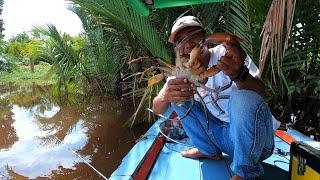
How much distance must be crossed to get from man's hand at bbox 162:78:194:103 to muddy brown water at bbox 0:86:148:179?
6.66 feet

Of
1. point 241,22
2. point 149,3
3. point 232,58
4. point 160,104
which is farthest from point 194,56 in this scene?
point 241,22

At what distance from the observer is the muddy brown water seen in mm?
4426

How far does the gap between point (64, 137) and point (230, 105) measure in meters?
4.46

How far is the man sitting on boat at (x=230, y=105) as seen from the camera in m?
1.76

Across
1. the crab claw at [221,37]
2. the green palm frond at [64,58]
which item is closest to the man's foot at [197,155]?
the crab claw at [221,37]

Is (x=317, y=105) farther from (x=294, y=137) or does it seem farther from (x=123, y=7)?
(x=123, y=7)

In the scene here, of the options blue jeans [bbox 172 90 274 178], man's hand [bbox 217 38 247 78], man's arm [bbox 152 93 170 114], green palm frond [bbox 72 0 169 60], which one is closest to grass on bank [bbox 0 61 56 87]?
green palm frond [bbox 72 0 169 60]

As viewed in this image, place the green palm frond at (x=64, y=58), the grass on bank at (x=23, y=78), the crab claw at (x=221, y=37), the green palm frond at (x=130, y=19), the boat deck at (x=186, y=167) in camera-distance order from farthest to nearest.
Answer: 1. the grass on bank at (x=23, y=78)
2. the green palm frond at (x=64, y=58)
3. the green palm frond at (x=130, y=19)
4. the boat deck at (x=186, y=167)
5. the crab claw at (x=221, y=37)

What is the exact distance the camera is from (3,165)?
4.58 metres

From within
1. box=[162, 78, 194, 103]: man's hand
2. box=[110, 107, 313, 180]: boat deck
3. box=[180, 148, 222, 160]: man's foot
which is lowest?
box=[110, 107, 313, 180]: boat deck

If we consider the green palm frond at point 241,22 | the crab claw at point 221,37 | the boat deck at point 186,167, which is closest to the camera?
the crab claw at point 221,37

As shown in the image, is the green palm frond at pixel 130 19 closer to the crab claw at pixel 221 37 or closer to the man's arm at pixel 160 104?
the man's arm at pixel 160 104

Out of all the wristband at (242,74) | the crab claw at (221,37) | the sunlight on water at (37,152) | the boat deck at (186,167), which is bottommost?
the sunlight on water at (37,152)

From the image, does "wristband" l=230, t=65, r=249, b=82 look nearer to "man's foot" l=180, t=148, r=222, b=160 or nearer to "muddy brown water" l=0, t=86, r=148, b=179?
"man's foot" l=180, t=148, r=222, b=160
